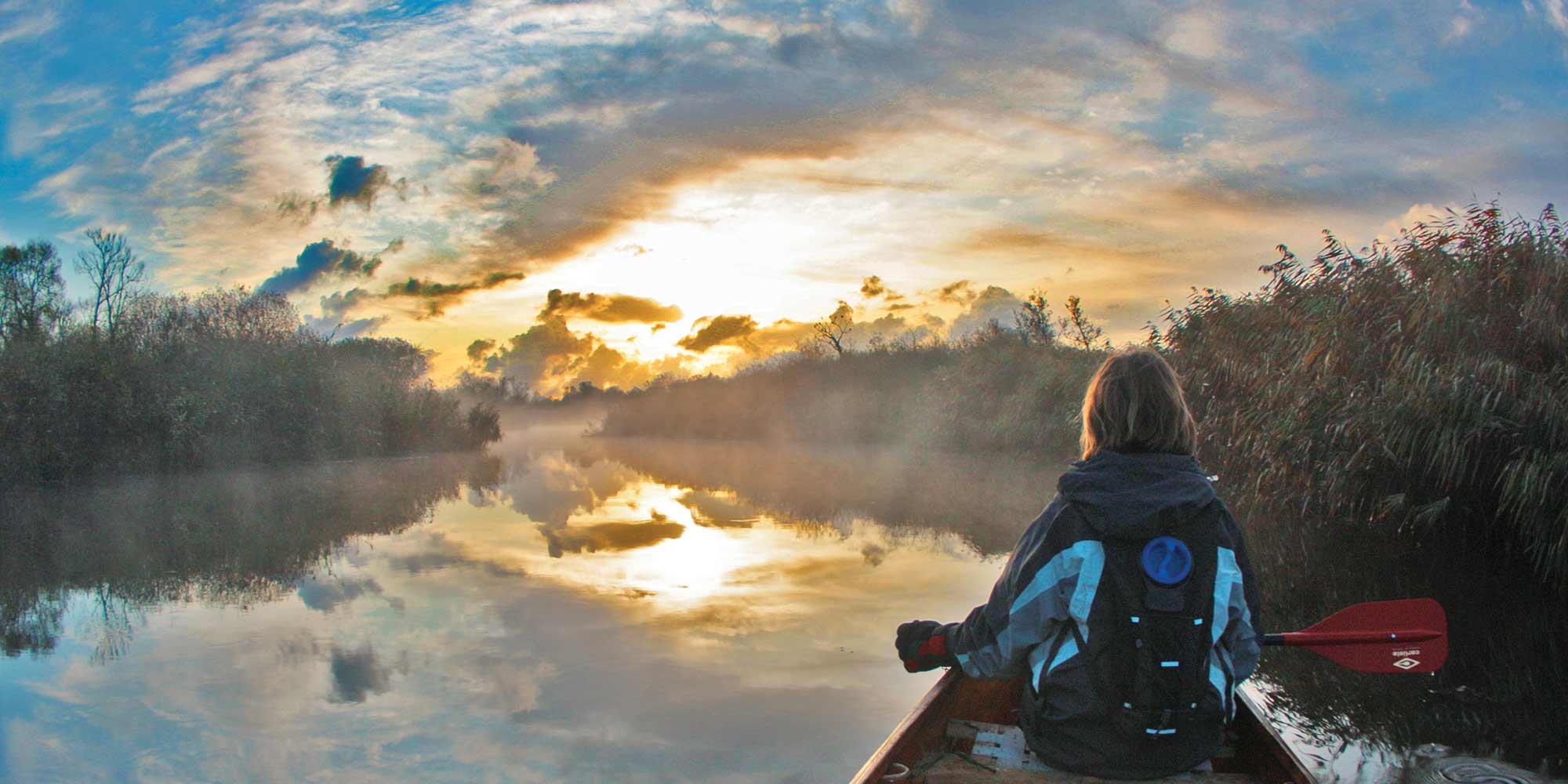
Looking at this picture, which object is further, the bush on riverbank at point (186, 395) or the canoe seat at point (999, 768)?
the bush on riverbank at point (186, 395)

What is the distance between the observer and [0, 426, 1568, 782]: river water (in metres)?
3.65

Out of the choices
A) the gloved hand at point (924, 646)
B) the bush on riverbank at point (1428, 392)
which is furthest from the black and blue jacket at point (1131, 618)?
the bush on riverbank at point (1428, 392)

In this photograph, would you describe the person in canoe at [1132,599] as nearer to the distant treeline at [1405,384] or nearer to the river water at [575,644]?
the river water at [575,644]

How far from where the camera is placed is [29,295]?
64.6 feet

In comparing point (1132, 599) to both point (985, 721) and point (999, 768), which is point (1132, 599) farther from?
point (985, 721)

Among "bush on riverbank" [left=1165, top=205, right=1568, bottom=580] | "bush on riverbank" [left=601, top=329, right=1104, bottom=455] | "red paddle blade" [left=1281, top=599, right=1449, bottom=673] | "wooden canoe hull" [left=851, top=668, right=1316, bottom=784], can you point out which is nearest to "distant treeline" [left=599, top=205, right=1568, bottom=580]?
"bush on riverbank" [left=1165, top=205, right=1568, bottom=580]

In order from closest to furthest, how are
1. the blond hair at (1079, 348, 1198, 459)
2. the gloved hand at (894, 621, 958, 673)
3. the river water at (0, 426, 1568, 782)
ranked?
the blond hair at (1079, 348, 1198, 459) → the gloved hand at (894, 621, 958, 673) → the river water at (0, 426, 1568, 782)

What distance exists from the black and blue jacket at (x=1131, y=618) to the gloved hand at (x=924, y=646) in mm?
296

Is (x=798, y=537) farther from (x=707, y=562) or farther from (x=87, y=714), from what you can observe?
(x=87, y=714)

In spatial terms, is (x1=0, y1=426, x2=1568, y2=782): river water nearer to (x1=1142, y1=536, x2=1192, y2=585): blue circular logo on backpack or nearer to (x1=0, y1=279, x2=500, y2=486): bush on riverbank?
(x1=1142, y1=536, x2=1192, y2=585): blue circular logo on backpack

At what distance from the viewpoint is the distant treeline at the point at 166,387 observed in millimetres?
16047

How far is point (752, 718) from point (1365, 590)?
14.5ft

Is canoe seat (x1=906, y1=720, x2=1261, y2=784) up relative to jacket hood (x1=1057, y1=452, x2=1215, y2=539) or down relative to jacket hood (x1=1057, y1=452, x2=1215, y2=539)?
down

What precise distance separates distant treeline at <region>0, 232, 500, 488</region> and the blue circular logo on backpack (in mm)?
18845
